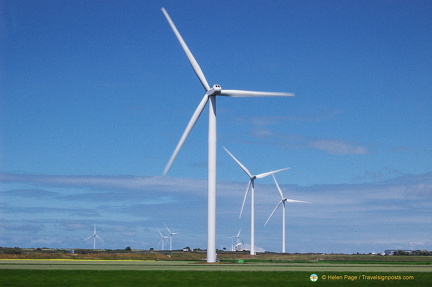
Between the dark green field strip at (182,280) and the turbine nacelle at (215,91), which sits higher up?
the turbine nacelle at (215,91)

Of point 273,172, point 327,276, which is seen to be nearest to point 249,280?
point 327,276

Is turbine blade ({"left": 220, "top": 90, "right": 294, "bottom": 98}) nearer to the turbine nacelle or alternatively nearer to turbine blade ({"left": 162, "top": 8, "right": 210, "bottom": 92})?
the turbine nacelle

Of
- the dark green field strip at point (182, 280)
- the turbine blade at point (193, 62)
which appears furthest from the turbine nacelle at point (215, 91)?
the dark green field strip at point (182, 280)

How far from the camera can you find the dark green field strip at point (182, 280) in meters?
42.1

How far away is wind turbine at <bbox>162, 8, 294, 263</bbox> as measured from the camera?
7725 centimetres

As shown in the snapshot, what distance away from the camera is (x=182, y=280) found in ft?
148

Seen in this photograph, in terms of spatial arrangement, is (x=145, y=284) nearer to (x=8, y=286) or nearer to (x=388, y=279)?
(x=8, y=286)

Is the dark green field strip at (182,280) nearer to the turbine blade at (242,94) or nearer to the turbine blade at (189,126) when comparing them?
the turbine blade at (189,126)

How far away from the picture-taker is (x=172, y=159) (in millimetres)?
74000

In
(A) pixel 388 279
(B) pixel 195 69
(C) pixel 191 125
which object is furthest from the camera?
(B) pixel 195 69

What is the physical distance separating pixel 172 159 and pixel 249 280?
3053 centimetres

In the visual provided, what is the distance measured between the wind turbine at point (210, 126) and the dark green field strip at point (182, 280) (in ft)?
77.5

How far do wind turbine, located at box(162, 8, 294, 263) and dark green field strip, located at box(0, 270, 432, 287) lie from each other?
2364 centimetres

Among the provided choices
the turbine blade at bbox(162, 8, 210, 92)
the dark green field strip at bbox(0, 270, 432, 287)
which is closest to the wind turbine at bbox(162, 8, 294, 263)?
A: the turbine blade at bbox(162, 8, 210, 92)
